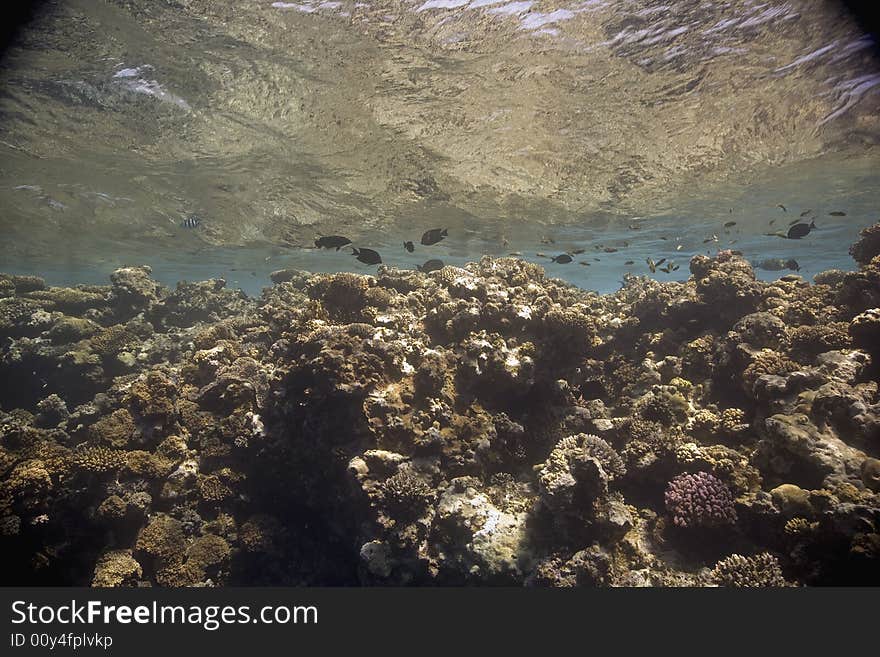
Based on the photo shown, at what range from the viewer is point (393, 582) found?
5660mm

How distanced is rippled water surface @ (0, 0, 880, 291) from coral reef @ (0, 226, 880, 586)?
618cm

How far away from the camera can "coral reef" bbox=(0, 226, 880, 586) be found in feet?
17.4

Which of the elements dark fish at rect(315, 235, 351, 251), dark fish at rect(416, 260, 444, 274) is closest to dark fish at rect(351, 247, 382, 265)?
dark fish at rect(315, 235, 351, 251)

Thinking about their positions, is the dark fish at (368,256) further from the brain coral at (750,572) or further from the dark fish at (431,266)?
the brain coral at (750,572)

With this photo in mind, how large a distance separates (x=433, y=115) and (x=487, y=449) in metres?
11.9

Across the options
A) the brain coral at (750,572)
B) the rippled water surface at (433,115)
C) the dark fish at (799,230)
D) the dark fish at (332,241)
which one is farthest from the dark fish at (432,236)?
the dark fish at (799,230)

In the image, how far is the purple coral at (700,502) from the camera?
5227mm

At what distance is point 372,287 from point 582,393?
5.08m

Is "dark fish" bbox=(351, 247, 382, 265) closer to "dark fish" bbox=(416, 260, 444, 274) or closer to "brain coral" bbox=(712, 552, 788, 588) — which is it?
"dark fish" bbox=(416, 260, 444, 274)

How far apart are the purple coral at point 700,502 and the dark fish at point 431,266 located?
7.12m

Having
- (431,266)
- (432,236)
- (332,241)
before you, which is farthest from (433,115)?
(332,241)

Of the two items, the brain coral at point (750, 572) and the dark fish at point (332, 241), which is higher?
the dark fish at point (332, 241)

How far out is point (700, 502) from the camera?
5.34 meters

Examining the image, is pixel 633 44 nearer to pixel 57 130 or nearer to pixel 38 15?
pixel 38 15
